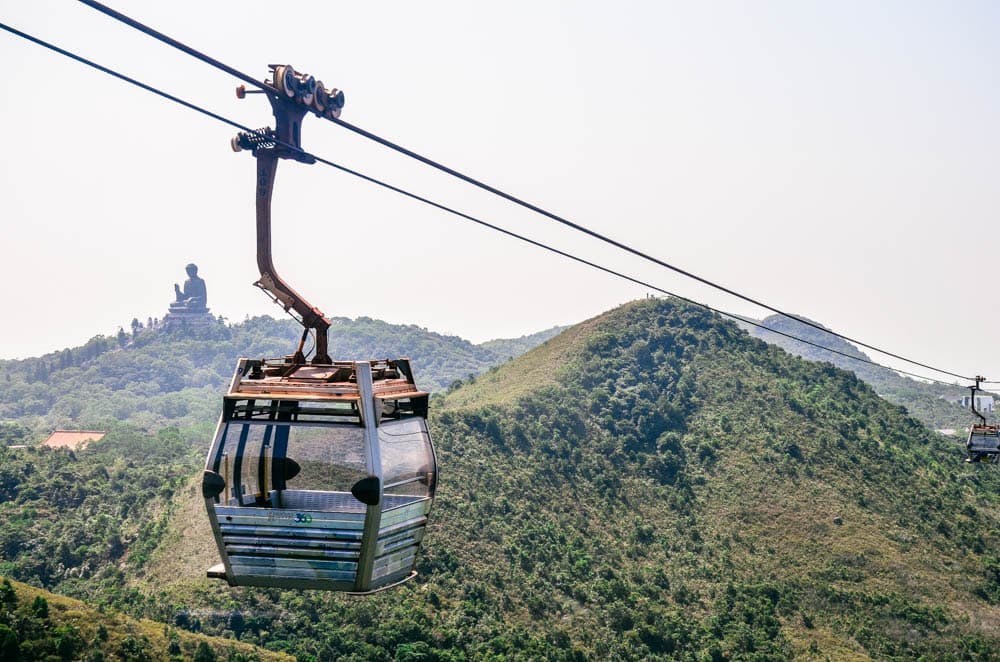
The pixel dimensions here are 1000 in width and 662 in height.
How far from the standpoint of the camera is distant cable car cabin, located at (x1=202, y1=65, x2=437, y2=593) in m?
9.13

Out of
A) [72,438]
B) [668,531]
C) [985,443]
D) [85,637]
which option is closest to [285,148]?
[85,637]

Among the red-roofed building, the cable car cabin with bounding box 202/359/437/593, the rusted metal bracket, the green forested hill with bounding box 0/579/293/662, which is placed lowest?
the green forested hill with bounding box 0/579/293/662

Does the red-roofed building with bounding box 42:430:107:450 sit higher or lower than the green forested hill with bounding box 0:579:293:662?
higher

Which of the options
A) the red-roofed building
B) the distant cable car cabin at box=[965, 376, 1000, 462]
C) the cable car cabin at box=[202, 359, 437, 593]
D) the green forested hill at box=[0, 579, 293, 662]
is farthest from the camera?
the red-roofed building

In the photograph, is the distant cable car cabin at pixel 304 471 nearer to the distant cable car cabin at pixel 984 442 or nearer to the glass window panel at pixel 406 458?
the glass window panel at pixel 406 458

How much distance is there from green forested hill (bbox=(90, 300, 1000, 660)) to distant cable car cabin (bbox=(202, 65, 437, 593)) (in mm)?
29483

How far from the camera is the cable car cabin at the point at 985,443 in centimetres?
3138

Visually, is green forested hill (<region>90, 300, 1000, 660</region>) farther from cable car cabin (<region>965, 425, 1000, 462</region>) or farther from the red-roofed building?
the red-roofed building

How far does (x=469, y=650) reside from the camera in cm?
3875

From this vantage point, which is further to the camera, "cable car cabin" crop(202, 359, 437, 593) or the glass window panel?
the glass window panel

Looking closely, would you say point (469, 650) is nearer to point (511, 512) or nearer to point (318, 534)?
point (511, 512)

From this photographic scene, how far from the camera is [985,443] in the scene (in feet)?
103

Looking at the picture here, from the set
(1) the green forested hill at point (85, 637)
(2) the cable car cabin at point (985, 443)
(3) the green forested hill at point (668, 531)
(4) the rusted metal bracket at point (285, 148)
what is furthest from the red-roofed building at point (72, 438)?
(4) the rusted metal bracket at point (285, 148)

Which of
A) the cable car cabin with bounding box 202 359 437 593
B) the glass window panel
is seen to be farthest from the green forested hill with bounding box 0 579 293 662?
the glass window panel
